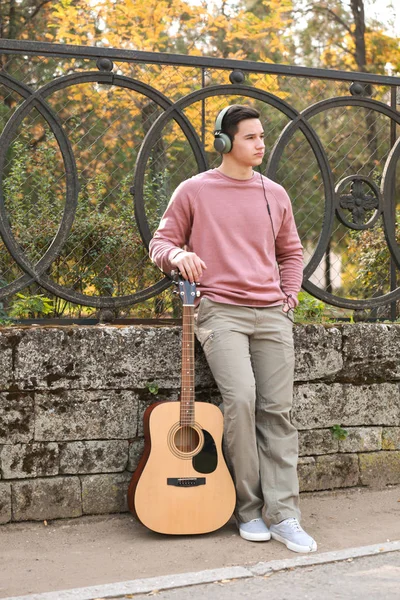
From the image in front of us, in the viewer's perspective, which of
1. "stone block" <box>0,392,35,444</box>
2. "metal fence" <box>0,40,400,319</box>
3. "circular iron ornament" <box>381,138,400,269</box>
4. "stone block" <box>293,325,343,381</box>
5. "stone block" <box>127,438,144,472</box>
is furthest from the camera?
"circular iron ornament" <box>381,138,400,269</box>

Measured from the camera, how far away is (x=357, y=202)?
516 cm

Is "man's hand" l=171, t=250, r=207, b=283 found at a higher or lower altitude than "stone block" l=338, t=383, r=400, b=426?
higher

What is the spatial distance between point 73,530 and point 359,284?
2607 millimetres

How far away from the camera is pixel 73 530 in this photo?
14.2 feet

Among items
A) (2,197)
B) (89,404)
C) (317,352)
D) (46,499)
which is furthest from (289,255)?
(46,499)

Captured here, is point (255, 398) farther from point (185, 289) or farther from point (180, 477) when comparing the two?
point (185, 289)

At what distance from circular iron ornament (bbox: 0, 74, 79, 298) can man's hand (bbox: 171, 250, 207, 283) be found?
30.5 inches

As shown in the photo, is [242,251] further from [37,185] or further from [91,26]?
[91,26]

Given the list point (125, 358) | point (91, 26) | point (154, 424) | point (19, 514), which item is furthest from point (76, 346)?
point (91, 26)

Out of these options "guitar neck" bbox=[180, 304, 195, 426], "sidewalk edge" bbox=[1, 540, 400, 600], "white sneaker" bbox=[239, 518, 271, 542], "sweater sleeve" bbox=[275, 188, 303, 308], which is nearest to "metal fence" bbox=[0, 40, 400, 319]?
"sweater sleeve" bbox=[275, 188, 303, 308]

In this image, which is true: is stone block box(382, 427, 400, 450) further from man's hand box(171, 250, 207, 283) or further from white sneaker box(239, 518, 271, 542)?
man's hand box(171, 250, 207, 283)

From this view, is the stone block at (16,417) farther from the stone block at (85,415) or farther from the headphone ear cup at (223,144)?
the headphone ear cup at (223,144)

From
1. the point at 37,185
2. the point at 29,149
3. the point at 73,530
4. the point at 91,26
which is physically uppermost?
the point at 91,26

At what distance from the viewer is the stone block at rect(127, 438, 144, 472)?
14.6 ft
